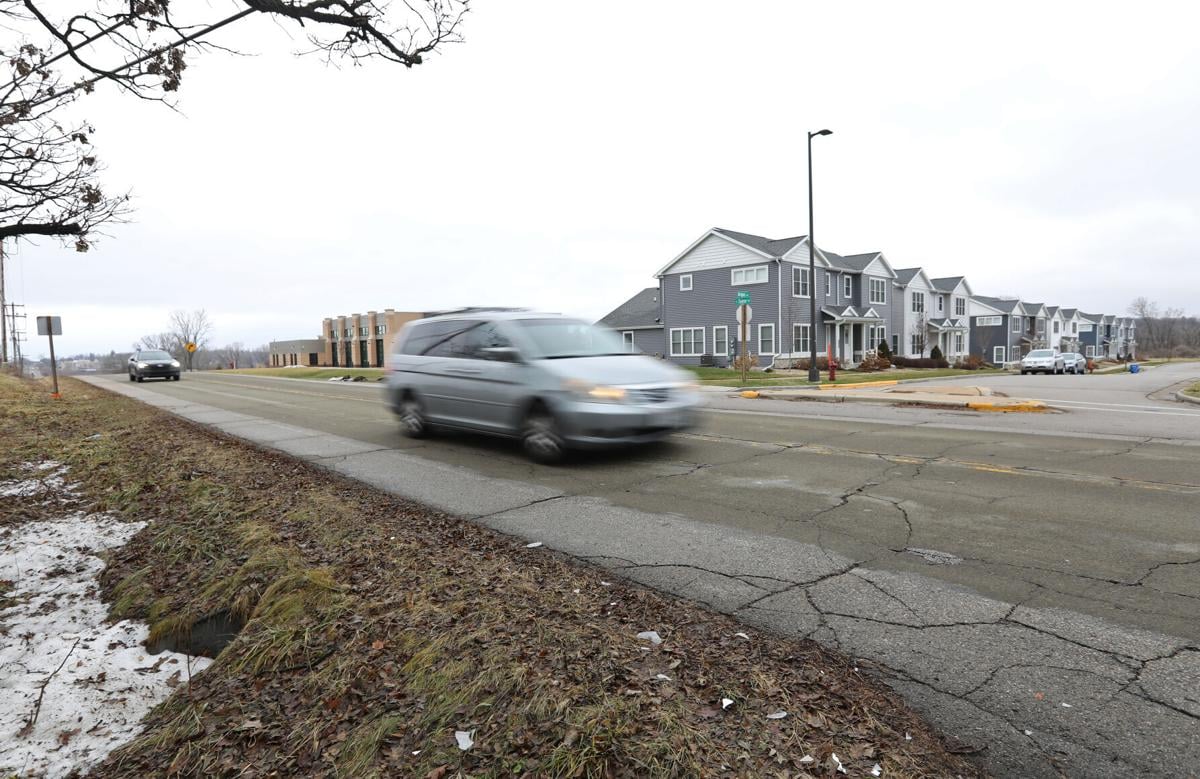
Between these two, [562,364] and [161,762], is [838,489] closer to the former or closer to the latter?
[562,364]

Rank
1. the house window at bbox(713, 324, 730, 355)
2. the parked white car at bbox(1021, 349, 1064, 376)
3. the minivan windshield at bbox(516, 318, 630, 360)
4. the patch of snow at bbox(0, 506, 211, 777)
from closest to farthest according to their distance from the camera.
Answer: the patch of snow at bbox(0, 506, 211, 777) < the minivan windshield at bbox(516, 318, 630, 360) < the parked white car at bbox(1021, 349, 1064, 376) < the house window at bbox(713, 324, 730, 355)

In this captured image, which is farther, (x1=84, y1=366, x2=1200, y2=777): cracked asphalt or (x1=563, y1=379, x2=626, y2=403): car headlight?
(x1=563, y1=379, x2=626, y2=403): car headlight

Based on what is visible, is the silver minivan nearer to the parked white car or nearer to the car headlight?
the car headlight

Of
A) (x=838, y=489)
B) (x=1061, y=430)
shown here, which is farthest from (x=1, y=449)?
(x=1061, y=430)

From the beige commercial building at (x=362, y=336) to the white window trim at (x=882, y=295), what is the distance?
38495 millimetres

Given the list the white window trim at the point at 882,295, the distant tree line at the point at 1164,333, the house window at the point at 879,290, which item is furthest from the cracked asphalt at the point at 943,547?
the distant tree line at the point at 1164,333

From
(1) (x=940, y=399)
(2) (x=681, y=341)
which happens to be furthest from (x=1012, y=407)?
(2) (x=681, y=341)

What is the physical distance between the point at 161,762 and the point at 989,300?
3122 inches

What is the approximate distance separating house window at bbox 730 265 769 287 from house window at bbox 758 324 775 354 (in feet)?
8.72

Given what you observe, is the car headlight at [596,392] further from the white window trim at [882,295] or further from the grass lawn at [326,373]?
the white window trim at [882,295]

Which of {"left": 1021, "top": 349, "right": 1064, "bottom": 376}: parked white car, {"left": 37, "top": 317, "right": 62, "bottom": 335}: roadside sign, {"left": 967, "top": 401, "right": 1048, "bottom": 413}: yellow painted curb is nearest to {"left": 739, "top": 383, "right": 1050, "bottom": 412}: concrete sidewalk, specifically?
{"left": 967, "top": 401, "right": 1048, "bottom": 413}: yellow painted curb

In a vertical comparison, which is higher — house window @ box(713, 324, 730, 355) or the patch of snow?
house window @ box(713, 324, 730, 355)

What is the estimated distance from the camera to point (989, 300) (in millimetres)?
68188

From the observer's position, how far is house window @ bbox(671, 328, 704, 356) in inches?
1576
